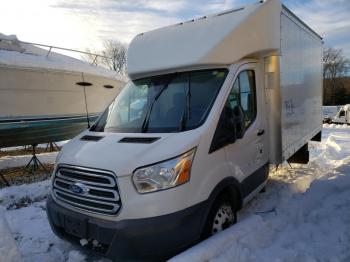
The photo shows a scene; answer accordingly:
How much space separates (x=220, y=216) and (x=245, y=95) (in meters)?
1.68

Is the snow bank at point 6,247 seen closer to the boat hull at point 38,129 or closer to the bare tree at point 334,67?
the boat hull at point 38,129

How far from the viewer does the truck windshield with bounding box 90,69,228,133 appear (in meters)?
3.88

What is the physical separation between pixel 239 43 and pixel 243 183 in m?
1.84

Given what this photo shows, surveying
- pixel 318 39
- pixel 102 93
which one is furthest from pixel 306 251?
pixel 102 93

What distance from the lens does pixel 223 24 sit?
14.4ft

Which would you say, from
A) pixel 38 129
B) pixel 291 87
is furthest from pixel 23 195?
pixel 291 87

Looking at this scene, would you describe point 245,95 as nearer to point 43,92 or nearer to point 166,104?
point 166,104

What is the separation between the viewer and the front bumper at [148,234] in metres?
3.16

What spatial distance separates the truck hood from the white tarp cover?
1139 millimetres

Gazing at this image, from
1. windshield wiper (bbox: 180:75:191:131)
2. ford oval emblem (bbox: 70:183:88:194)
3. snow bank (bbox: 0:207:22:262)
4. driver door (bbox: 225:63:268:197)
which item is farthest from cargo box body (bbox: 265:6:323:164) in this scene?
snow bank (bbox: 0:207:22:262)

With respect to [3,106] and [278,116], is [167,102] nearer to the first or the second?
[278,116]

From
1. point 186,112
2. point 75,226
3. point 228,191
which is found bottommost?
point 75,226

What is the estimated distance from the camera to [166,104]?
4184 millimetres

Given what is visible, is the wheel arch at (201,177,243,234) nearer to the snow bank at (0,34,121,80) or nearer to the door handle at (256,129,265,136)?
the door handle at (256,129,265,136)
